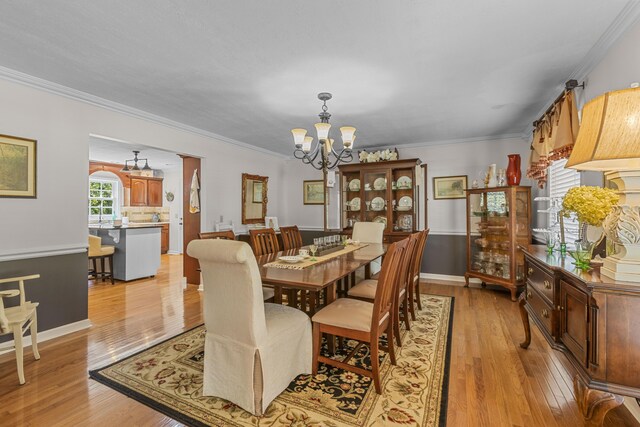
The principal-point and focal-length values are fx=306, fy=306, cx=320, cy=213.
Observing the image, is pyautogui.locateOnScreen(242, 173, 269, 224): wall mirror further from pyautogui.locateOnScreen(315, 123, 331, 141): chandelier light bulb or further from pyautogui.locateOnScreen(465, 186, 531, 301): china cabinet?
pyautogui.locateOnScreen(465, 186, 531, 301): china cabinet

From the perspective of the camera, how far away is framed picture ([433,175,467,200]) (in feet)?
16.4

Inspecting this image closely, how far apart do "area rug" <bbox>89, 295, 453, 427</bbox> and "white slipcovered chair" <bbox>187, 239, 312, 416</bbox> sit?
4.0 inches

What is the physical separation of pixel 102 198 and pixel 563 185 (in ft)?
29.6

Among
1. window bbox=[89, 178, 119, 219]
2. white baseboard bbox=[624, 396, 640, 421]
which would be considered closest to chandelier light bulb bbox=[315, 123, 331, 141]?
white baseboard bbox=[624, 396, 640, 421]

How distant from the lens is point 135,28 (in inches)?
77.8

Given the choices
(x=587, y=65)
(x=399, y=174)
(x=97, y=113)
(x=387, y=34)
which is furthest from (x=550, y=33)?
(x=97, y=113)

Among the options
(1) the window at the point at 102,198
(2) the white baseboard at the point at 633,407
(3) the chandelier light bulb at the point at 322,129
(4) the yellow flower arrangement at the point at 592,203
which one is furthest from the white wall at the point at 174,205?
(2) the white baseboard at the point at 633,407

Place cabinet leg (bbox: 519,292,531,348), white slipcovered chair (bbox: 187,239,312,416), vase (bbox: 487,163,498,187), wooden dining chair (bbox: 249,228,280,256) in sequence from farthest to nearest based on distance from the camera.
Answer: vase (bbox: 487,163,498,187) → wooden dining chair (bbox: 249,228,280,256) → cabinet leg (bbox: 519,292,531,348) → white slipcovered chair (bbox: 187,239,312,416)

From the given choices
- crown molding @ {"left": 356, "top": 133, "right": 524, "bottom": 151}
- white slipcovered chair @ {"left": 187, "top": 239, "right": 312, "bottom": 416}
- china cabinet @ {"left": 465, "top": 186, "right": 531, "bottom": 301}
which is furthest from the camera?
crown molding @ {"left": 356, "top": 133, "right": 524, "bottom": 151}

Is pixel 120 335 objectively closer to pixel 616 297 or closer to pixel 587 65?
pixel 616 297

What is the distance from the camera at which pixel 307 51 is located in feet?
7.38

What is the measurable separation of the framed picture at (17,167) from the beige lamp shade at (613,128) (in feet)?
13.1

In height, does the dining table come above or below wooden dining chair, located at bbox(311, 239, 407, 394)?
above

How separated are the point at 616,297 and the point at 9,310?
12.5ft
